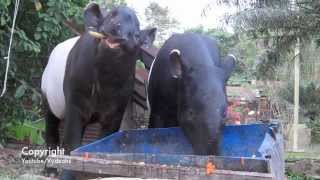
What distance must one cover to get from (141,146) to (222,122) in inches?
36.2

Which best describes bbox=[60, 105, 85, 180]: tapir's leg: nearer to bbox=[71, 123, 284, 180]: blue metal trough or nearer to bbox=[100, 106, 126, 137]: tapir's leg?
bbox=[100, 106, 126, 137]: tapir's leg

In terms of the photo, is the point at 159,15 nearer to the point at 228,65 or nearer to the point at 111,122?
the point at 111,122

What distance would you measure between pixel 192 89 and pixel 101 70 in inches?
38.3

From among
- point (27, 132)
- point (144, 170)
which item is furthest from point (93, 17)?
point (27, 132)

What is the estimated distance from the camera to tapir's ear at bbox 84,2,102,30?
5633 millimetres

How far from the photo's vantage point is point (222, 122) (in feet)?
16.3

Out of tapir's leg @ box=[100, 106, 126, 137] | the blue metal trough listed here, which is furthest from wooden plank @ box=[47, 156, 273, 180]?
tapir's leg @ box=[100, 106, 126, 137]

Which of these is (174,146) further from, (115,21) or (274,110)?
(274,110)

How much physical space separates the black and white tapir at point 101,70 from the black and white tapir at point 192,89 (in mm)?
438

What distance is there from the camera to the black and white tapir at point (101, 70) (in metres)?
5.53

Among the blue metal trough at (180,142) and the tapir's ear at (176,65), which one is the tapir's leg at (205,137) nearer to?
the blue metal trough at (180,142)

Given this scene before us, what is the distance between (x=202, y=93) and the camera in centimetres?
520

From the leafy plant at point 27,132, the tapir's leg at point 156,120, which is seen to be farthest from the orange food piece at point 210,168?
the leafy plant at point 27,132

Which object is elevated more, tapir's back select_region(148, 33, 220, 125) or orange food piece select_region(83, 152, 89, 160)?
tapir's back select_region(148, 33, 220, 125)
